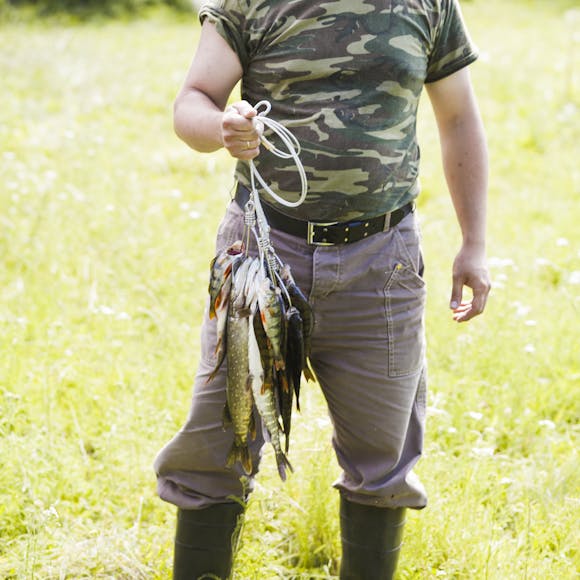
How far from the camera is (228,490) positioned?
227cm

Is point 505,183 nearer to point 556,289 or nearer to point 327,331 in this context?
point 556,289

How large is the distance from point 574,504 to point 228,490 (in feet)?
3.81

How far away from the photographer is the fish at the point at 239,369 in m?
1.95

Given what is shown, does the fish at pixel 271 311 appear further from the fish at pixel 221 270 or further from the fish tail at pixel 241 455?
→ the fish tail at pixel 241 455

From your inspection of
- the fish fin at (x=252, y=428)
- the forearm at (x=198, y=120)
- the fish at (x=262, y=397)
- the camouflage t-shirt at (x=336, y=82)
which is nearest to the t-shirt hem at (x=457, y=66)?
the camouflage t-shirt at (x=336, y=82)

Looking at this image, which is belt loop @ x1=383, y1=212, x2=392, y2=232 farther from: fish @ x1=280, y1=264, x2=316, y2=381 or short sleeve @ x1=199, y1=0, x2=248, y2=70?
short sleeve @ x1=199, y1=0, x2=248, y2=70

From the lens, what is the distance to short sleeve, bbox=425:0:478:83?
85.8 inches

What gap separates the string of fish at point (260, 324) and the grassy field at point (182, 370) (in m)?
0.72

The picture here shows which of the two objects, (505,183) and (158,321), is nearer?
(158,321)

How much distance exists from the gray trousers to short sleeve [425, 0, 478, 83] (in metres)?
0.38

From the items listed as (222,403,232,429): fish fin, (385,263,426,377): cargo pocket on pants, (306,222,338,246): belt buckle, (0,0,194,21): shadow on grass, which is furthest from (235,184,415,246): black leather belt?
(0,0,194,21): shadow on grass

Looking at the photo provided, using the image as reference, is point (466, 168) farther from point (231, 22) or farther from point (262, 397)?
point (262, 397)

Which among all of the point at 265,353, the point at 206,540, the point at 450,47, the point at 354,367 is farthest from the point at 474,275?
the point at 206,540

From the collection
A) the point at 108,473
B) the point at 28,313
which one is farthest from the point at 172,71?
the point at 108,473
